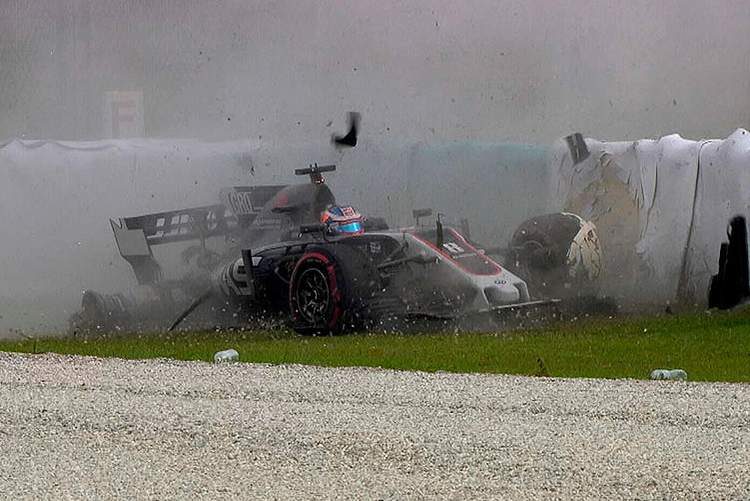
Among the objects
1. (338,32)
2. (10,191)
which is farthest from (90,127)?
(338,32)

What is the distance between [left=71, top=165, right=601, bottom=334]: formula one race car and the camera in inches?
849

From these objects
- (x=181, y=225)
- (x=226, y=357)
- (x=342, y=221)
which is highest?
(x=342, y=221)

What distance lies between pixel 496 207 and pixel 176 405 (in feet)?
43.8

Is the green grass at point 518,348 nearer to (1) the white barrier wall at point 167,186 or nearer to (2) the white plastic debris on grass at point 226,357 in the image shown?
(2) the white plastic debris on grass at point 226,357

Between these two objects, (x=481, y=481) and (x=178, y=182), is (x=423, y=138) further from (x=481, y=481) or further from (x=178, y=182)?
(x=481, y=481)

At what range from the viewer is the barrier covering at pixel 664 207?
2378 centimetres

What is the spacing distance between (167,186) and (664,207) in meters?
8.24

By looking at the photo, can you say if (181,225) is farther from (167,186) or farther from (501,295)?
(501,295)

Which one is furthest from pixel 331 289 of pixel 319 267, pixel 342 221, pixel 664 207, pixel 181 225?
pixel 664 207

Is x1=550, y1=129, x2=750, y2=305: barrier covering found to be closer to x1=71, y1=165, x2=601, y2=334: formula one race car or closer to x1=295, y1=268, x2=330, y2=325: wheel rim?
x1=71, y1=165, x2=601, y2=334: formula one race car

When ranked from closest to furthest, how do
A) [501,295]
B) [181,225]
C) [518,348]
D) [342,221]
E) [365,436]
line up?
[365,436] → [518,348] → [501,295] → [342,221] → [181,225]

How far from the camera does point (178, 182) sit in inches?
1005

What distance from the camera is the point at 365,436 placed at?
1149cm

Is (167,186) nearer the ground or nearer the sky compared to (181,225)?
nearer the sky
